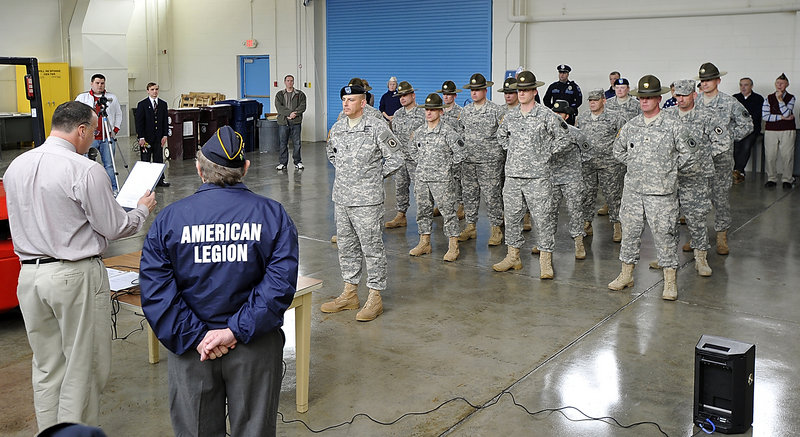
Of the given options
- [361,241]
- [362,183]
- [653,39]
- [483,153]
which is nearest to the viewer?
[362,183]

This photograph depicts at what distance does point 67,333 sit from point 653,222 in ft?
15.4

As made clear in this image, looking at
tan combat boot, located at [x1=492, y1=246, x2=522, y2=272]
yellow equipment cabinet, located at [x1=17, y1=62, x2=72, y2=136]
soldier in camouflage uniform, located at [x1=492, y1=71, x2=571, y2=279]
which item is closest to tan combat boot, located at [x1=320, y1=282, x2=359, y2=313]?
tan combat boot, located at [x1=492, y1=246, x2=522, y2=272]

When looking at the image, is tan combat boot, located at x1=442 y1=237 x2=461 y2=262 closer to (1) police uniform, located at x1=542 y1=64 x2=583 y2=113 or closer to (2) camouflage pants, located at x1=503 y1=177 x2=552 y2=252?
(2) camouflage pants, located at x1=503 y1=177 x2=552 y2=252

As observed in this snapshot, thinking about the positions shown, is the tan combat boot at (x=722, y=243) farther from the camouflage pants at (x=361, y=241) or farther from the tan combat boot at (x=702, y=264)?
the camouflage pants at (x=361, y=241)

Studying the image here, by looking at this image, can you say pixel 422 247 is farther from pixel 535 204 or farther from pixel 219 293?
pixel 219 293

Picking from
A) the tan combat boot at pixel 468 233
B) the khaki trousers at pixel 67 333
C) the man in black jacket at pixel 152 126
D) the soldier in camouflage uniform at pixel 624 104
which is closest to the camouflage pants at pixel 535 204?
the tan combat boot at pixel 468 233

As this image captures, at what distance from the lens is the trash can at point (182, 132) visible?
16016 millimetres

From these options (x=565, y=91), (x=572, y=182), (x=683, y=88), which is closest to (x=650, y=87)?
(x=683, y=88)

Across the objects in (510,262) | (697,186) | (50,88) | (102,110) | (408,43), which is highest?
(408,43)

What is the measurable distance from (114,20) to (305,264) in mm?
14901

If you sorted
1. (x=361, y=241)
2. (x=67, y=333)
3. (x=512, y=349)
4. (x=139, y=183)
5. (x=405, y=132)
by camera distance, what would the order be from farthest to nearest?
(x=405, y=132) → (x=361, y=241) → (x=512, y=349) → (x=139, y=183) → (x=67, y=333)

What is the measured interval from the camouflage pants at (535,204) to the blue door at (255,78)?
1479 centimetres

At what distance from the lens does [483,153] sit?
855 centimetres

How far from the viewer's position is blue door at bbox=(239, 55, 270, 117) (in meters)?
21.2
